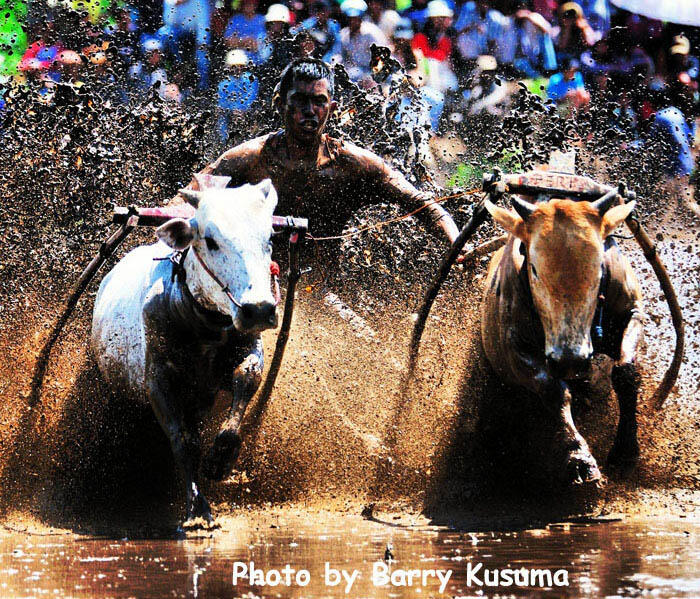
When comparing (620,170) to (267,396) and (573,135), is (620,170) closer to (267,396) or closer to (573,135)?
(573,135)

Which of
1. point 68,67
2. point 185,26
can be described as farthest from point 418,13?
point 68,67

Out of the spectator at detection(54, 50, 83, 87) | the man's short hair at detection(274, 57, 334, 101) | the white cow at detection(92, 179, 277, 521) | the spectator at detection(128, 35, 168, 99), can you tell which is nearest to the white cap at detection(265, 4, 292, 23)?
the spectator at detection(128, 35, 168, 99)

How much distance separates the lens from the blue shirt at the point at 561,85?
9867 millimetres

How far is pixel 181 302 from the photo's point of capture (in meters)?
6.00

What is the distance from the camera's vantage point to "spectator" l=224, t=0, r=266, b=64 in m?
9.80

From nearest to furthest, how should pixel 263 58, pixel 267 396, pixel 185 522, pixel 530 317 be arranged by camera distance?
pixel 185 522 < pixel 530 317 < pixel 267 396 < pixel 263 58

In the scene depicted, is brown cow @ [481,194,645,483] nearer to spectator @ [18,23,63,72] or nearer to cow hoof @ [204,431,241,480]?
cow hoof @ [204,431,241,480]

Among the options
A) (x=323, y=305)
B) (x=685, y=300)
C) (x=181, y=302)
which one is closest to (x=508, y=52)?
(x=685, y=300)

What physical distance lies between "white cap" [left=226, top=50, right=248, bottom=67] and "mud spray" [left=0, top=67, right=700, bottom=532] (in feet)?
3.79

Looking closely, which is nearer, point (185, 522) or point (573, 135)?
point (185, 522)

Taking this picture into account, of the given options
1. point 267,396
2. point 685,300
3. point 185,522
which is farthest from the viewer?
point 685,300

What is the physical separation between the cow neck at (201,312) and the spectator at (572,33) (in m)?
4.94

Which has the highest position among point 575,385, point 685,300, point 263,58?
point 263,58

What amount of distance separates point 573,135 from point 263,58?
7.86 ft
